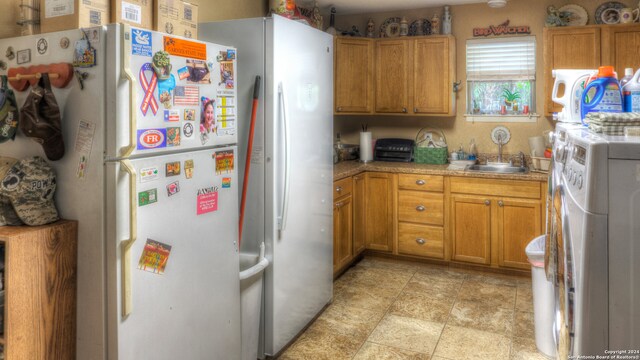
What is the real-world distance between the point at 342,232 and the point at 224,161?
1970 mm

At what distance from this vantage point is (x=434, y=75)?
14.5 ft

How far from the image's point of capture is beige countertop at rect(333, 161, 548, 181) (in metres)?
3.85

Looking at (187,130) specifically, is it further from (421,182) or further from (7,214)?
(421,182)

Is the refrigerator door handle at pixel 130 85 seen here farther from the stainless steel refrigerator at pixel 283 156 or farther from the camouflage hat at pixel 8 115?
the stainless steel refrigerator at pixel 283 156

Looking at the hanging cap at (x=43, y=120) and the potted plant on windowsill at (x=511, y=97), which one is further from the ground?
the potted plant on windowsill at (x=511, y=97)

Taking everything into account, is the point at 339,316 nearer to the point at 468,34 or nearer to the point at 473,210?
the point at 473,210

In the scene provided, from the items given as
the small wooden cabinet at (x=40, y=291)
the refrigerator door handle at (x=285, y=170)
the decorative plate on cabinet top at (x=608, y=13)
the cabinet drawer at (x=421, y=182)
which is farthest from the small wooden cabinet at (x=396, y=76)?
the small wooden cabinet at (x=40, y=291)

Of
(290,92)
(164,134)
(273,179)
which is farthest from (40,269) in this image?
(290,92)

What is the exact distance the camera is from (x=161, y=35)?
5.82 ft

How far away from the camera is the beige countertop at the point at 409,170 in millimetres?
3846

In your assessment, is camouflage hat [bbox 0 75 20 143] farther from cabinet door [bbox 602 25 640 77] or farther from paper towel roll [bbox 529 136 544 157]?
cabinet door [bbox 602 25 640 77]

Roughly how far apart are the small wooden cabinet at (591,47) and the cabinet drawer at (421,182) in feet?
3.82

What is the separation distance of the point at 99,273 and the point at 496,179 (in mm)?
3245

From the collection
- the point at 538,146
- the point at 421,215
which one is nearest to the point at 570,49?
the point at 538,146
